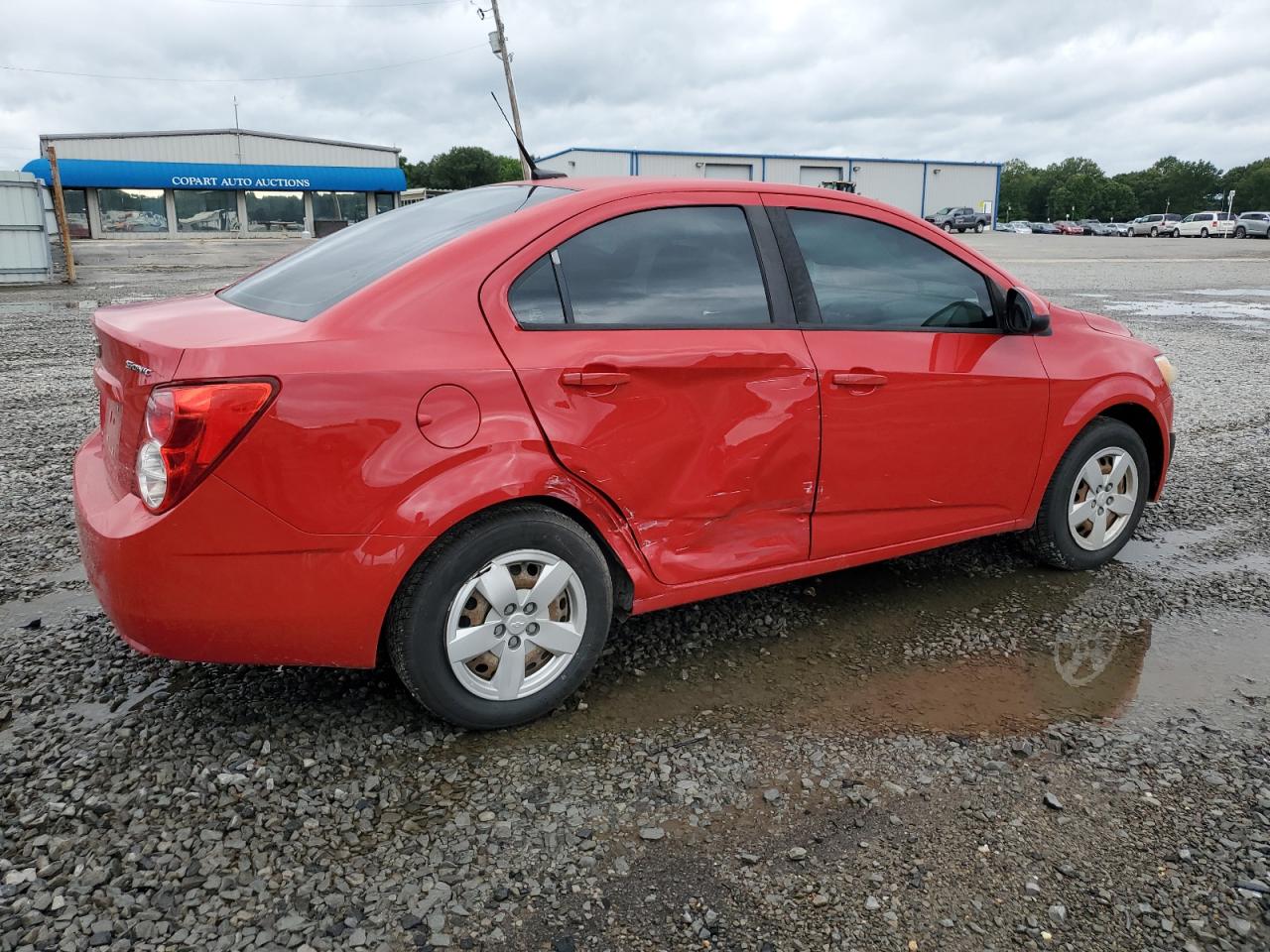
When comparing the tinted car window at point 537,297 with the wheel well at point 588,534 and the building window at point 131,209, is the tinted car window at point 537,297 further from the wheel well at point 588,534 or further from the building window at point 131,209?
the building window at point 131,209

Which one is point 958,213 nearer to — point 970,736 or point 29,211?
point 29,211

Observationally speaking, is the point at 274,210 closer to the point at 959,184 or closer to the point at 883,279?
the point at 959,184

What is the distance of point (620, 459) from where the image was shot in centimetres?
295

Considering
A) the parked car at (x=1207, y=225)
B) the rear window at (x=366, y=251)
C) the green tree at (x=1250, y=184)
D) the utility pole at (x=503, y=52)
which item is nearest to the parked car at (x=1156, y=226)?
the parked car at (x=1207, y=225)

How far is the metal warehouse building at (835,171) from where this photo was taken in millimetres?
56656

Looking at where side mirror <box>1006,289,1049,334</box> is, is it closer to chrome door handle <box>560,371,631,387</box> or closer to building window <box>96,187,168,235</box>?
chrome door handle <box>560,371,631,387</box>

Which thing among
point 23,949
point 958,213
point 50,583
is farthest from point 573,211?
point 958,213

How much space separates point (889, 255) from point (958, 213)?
63.0m

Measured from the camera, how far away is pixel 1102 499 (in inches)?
168

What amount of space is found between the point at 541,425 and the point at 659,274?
0.74 meters

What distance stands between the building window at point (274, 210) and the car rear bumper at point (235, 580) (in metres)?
54.5

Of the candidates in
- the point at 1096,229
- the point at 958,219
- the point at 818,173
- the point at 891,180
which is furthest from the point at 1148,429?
the point at 1096,229

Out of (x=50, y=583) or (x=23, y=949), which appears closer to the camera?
(x=23, y=949)

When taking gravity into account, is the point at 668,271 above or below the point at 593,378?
above
